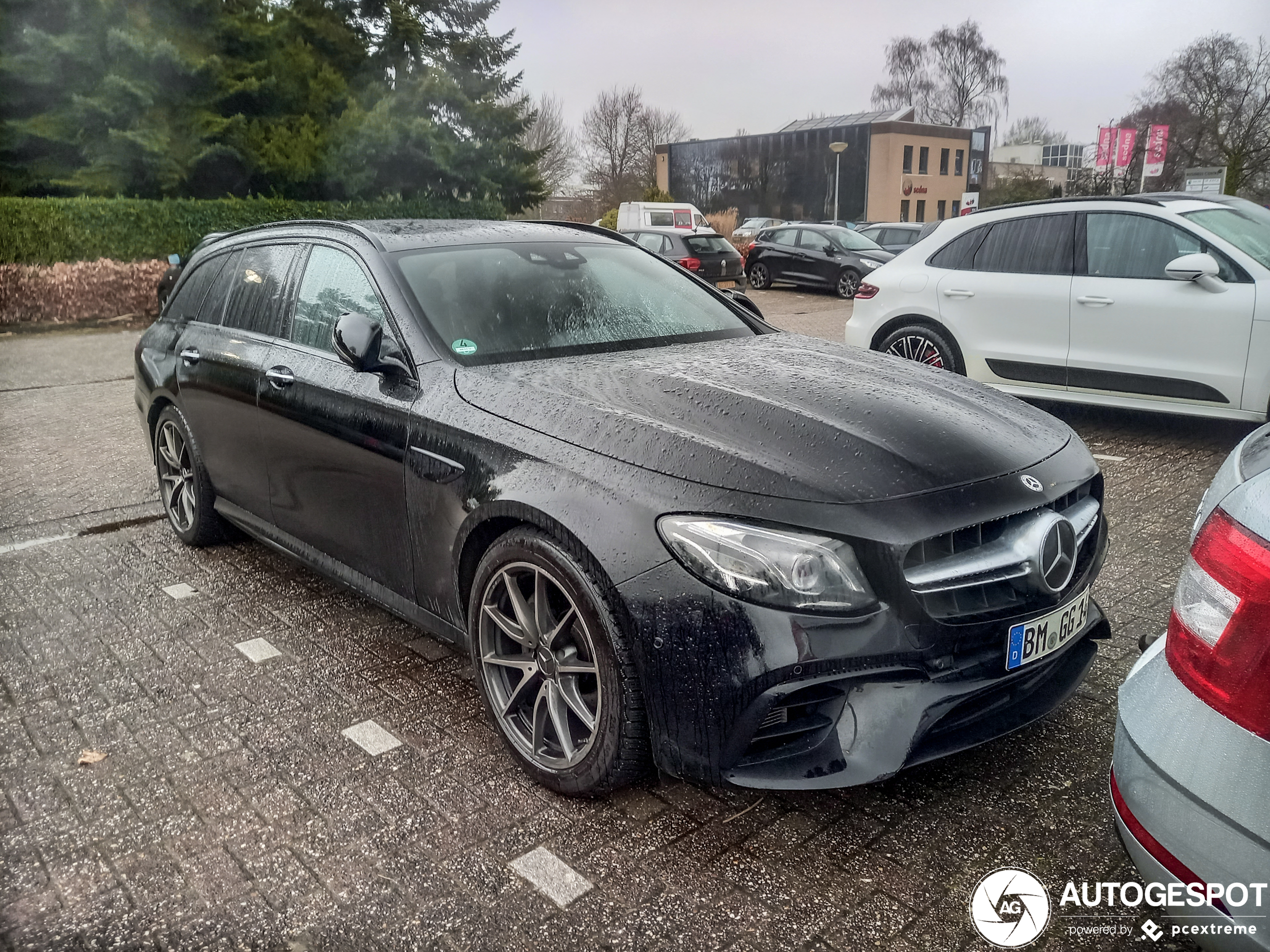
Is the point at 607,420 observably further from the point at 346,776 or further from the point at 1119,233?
the point at 1119,233

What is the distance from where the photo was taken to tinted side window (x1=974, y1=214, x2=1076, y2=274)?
673 cm

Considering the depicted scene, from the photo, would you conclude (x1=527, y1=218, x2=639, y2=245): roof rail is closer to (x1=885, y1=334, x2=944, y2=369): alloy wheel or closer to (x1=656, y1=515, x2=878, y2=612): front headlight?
(x1=656, y1=515, x2=878, y2=612): front headlight

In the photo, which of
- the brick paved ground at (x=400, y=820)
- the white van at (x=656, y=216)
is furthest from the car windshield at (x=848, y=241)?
the brick paved ground at (x=400, y=820)

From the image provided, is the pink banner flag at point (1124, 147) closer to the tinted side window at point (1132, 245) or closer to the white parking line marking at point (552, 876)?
the tinted side window at point (1132, 245)

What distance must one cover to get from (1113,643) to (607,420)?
7.11 feet

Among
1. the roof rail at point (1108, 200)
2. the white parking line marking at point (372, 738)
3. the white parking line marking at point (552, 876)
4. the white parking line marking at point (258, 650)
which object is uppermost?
the roof rail at point (1108, 200)

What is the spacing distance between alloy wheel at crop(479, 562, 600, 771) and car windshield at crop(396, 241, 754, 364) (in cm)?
82

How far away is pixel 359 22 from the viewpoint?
24734 millimetres

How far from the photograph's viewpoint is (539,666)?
9.05 feet

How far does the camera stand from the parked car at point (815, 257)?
19.5 metres

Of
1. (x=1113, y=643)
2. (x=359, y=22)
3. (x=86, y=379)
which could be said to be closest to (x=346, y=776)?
(x=1113, y=643)

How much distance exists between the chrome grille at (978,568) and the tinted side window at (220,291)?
11.5ft

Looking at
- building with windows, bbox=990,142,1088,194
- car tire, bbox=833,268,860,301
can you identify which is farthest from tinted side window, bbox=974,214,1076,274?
building with windows, bbox=990,142,1088,194

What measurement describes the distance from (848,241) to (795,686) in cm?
1896
